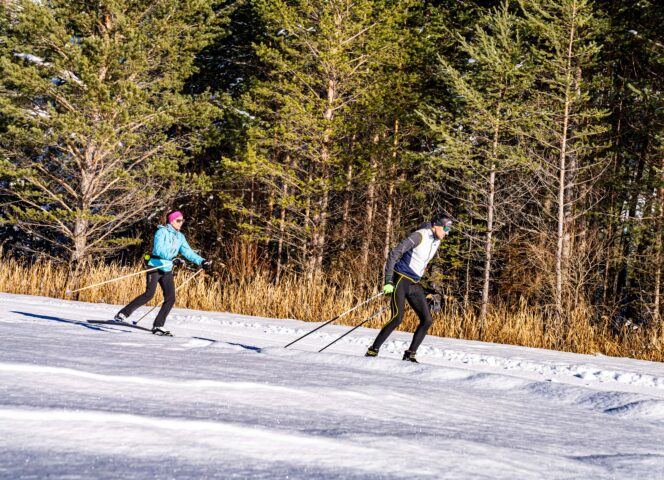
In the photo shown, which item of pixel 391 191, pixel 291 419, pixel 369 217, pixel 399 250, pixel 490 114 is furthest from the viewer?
pixel 369 217

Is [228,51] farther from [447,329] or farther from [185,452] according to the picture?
[185,452]

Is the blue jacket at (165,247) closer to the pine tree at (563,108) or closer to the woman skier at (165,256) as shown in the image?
the woman skier at (165,256)

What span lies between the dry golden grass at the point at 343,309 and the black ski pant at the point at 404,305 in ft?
13.7

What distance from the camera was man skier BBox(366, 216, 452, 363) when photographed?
6711 mm

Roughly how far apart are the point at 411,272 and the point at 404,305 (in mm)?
366

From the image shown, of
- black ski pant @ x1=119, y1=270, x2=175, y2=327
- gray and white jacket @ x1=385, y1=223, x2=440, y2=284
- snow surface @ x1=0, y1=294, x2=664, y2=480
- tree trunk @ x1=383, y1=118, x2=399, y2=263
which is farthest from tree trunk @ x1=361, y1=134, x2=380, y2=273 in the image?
snow surface @ x1=0, y1=294, x2=664, y2=480

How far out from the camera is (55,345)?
430 centimetres

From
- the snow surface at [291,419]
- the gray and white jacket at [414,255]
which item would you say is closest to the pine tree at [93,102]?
the gray and white jacket at [414,255]

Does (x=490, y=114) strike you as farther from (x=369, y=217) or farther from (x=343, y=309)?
(x=343, y=309)

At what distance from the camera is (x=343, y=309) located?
12008 millimetres

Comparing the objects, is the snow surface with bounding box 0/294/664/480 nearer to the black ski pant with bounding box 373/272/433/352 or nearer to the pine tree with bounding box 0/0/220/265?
the black ski pant with bounding box 373/272/433/352

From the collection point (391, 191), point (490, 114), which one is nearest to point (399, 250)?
point (490, 114)

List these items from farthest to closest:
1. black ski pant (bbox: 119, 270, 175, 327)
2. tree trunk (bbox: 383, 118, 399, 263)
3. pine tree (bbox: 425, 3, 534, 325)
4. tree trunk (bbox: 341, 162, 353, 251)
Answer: tree trunk (bbox: 383, 118, 399, 263) → tree trunk (bbox: 341, 162, 353, 251) → pine tree (bbox: 425, 3, 534, 325) → black ski pant (bbox: 119, 270, 175, 327)

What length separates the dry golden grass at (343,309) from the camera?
1015 centimetres
